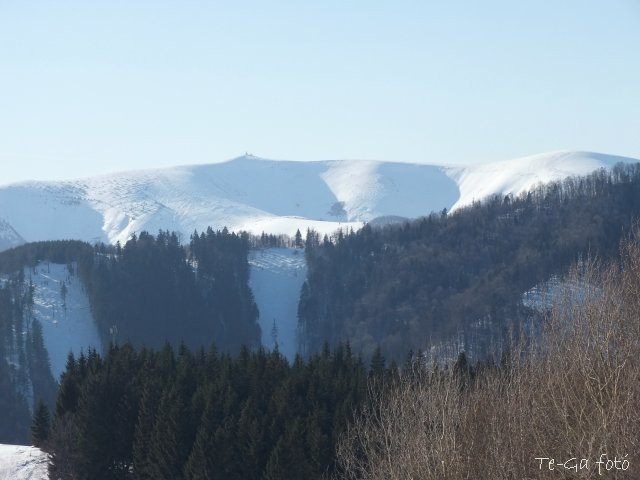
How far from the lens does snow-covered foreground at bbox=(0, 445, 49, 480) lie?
59812mm

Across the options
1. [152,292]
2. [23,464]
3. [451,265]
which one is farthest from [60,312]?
[23,464]

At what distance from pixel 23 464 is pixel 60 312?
348 feet

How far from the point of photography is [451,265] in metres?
183

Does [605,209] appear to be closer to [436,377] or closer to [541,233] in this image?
[541,233]

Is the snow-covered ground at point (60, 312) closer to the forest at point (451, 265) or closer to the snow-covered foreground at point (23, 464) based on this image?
the forest at point (451, 265)

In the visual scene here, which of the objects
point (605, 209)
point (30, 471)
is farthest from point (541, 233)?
point (30, 471)

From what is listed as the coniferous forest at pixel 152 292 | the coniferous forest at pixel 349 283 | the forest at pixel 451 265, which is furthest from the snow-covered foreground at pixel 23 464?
the forest at pixel 451 265

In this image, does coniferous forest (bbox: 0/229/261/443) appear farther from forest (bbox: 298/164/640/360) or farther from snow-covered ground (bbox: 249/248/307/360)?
forest (bbox: 298/164/640/360)

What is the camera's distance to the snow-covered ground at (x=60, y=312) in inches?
6147

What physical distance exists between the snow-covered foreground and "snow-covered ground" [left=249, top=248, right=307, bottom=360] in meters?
107

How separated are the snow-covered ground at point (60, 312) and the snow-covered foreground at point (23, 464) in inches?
3397

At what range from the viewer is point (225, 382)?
2121 inches

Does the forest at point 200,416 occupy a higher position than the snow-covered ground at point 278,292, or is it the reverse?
the forest at point 200,416

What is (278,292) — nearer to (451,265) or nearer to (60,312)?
(451,265)
